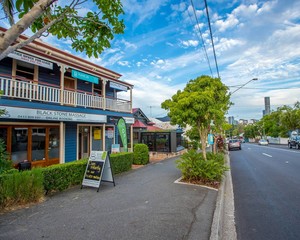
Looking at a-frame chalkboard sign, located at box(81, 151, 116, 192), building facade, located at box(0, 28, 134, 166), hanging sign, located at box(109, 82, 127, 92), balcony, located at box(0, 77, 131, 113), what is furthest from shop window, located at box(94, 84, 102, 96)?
a-frame chalkboard sign, located at box(81, 151, 116, 192)

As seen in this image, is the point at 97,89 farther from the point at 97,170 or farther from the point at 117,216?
the point at 117,216

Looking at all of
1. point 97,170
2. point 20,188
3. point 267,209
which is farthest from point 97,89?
point 267,209

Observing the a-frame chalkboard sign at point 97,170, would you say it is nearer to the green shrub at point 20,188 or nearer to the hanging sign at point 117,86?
the green shrub at point 20,188

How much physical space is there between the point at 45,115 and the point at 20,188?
16.7 ft

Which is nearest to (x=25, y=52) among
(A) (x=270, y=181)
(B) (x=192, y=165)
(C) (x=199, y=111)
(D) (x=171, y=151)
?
(C) (x=199, y=111)

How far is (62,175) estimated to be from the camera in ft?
22.3

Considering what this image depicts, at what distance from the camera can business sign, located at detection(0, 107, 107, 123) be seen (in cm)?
843

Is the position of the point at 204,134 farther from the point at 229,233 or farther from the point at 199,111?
the point at 229,233

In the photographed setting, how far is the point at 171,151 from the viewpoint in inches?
730

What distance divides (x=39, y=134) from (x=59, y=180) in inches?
223

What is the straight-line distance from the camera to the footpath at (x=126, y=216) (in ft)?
12.3

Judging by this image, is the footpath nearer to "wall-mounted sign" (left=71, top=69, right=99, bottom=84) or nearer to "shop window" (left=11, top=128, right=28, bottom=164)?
"shop window" (left=11, top=128, right=28, bottom=164)

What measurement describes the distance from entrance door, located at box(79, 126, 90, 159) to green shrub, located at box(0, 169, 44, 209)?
8.79 meters

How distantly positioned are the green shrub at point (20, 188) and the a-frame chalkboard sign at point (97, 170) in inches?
62.2
